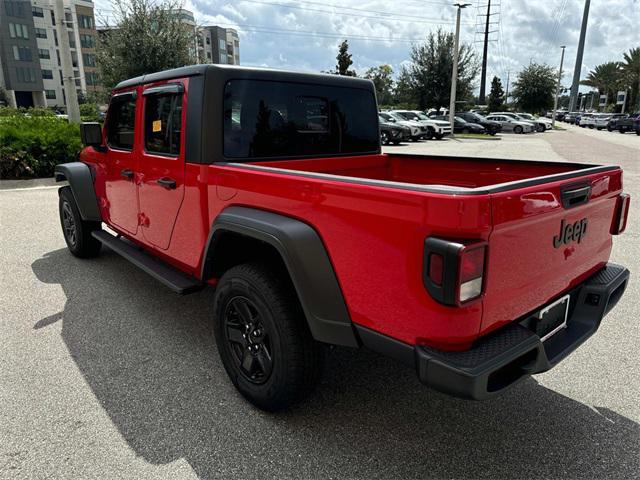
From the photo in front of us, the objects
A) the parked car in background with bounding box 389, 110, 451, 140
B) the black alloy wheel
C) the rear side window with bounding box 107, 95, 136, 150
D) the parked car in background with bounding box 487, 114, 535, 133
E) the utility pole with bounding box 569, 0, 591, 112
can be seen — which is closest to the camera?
the black alloy wheel

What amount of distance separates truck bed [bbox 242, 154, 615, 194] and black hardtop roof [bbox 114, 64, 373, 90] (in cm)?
58

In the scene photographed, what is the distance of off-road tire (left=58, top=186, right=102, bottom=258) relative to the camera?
17.0ft

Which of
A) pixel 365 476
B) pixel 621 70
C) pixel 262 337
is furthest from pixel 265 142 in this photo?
pixel 621 70

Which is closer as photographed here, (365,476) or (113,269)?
(365,476)

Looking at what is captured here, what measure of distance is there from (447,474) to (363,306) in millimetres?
921

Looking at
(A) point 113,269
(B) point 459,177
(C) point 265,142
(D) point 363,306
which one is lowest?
(A) point 113,269

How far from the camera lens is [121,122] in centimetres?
420

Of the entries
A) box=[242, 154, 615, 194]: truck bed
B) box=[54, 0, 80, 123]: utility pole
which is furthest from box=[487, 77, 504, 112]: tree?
box=[242, 154, 615, 194]: truck bed

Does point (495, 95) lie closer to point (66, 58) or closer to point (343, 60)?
point (343, 60)

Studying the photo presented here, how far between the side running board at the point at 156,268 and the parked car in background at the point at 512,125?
36.9 metres

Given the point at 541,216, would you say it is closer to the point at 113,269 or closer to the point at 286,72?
the point at 286,72

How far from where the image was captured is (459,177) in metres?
3.76

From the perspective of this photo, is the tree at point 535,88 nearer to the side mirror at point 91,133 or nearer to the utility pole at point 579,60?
the utility pole at point 579,60

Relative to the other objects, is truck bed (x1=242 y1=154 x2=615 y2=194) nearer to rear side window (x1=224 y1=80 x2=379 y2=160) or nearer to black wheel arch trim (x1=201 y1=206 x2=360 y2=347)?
rear side window (x1=224 y1=80 x2=379 y2=160)
